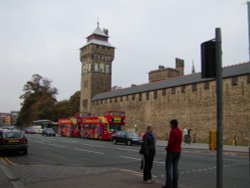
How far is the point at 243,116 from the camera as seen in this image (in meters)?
33.0

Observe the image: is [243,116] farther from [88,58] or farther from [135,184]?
[88,58]

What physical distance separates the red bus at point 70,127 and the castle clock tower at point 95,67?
55.4 feet

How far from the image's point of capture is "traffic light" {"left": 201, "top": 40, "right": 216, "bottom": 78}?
5.87 meters

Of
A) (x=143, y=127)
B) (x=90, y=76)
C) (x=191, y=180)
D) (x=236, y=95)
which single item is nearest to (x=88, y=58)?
(x=90, y=76)

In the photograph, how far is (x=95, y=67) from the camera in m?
74.1

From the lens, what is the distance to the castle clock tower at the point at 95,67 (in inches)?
2852

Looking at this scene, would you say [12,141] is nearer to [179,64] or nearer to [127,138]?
[127,138]

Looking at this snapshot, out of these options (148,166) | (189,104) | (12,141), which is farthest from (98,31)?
(148,166)

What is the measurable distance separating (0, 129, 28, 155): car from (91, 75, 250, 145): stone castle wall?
71.0ft

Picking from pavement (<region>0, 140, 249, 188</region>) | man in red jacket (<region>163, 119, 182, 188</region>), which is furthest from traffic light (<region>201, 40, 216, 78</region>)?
pavement (<region>0, 140, 249, 188</region>)

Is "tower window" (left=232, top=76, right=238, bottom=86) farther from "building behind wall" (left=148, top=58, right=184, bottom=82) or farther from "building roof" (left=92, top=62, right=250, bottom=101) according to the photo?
"building behind wall" (left=148, top=58, right=184, bottom=82)

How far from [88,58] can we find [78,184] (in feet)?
221

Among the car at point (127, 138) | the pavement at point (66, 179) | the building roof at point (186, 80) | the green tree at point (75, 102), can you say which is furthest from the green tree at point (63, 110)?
the pavement at point (66, 179)

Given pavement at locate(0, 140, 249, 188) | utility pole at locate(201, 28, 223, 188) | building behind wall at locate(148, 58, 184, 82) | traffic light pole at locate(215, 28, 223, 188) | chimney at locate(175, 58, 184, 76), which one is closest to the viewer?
traffic light pole at locate(215, 28, 223, 188)
